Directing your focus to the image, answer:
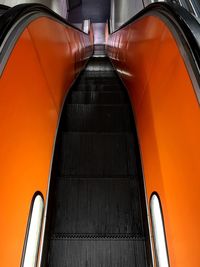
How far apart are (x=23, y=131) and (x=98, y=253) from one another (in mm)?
881

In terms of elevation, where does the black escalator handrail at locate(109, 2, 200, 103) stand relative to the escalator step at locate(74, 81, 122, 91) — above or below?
below

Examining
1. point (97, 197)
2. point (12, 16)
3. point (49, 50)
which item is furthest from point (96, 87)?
point (12, 16)

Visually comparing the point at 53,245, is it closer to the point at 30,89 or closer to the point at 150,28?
the point at 30,89

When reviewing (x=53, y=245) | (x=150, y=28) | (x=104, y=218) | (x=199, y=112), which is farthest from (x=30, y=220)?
(x=150, y=28)

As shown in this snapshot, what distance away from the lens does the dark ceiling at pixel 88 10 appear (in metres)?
11.3

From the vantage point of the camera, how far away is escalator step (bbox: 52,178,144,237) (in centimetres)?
156

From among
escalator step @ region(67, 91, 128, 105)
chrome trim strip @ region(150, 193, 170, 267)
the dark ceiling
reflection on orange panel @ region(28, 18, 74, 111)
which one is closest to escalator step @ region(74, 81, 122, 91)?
escalator step @ region(67, 91, 128, 105)

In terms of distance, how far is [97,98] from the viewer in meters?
2.98

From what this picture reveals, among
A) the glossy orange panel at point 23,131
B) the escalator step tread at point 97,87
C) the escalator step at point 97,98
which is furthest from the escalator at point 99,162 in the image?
the escalator step tread at point 97,87

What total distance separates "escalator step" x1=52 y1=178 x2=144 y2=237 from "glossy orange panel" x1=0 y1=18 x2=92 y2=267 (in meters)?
0.20

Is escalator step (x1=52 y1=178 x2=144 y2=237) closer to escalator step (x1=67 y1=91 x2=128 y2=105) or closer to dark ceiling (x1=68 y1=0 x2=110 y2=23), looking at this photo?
escalator step (x1=67 y1=91 x2=128 y2=105)

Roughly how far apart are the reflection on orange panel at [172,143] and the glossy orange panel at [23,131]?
30.4 inches

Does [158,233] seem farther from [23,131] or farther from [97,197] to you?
[23,131]

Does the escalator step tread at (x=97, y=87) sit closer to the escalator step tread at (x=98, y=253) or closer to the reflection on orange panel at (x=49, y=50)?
the reflection on orange panel at (x=49, y=50)
